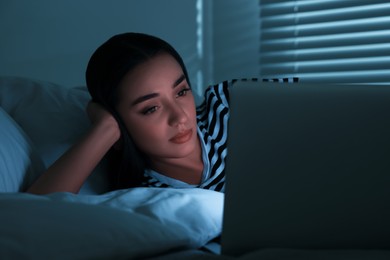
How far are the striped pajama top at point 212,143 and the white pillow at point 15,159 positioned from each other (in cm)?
30

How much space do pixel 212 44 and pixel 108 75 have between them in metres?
1.01

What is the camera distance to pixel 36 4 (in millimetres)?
2262

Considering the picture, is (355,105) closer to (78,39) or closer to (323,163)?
(323,163)

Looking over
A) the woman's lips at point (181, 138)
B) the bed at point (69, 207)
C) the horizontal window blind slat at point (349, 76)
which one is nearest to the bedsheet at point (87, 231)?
the bed at point (69, 207)

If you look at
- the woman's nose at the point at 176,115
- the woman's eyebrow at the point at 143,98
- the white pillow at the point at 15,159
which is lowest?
the white pillow at the point at 15,159

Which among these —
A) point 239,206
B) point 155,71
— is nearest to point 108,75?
point 155,71

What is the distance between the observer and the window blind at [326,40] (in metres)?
1.96

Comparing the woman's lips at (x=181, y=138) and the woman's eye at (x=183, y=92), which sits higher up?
the woman's eye at (x=183, y=92)

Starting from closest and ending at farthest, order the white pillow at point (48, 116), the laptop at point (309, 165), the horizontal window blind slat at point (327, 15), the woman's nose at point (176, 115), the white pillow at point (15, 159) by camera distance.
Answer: the laptop at point (309, 165) → the white pillow at point (15, 159) → the woman's nose at point (176, 115) → the white pillow at point (48, 116) → the horizontal window blind slat at point (327, 15)

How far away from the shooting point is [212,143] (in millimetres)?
1433

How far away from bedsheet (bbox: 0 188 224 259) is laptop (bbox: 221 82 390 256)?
0.14m

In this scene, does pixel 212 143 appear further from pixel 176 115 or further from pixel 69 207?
pixel 69 207

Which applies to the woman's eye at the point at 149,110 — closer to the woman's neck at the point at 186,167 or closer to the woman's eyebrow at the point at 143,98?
the woman's eyebrow at the point at 143,98

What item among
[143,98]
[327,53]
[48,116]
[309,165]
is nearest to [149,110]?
[143,98]
